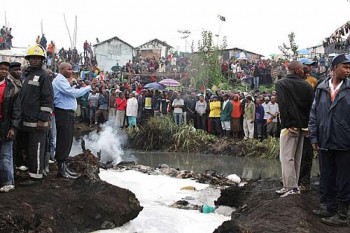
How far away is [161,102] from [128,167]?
8069 mm

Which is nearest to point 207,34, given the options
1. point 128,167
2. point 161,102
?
point 161,102

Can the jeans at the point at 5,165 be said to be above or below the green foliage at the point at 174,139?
above

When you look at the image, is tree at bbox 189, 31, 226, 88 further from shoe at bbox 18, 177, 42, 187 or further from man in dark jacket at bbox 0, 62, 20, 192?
man in dark jacket at bbox 0, 62, 20, 192

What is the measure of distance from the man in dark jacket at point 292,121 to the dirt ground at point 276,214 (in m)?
0.31

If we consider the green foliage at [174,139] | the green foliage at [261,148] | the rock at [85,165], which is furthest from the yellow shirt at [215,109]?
the rock at [85,165]

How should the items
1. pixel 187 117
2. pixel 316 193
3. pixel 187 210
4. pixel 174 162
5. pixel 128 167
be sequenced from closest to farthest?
pixel 316 193, pixel 187 210, pixel 128 167, pixel 174 162, pixel 187 117

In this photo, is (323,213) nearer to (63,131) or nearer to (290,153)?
(290,153)

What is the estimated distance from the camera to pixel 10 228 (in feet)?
15.1

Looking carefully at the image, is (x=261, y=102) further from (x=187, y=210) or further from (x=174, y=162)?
(x=187, y=210)

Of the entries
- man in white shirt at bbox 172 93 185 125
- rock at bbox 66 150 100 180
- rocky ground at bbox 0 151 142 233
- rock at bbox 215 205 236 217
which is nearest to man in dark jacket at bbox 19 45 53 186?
rocky ground at bbox 0 151 142 233

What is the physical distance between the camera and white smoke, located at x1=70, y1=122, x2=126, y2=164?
14320mm

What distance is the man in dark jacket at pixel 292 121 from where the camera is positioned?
5.80 metres

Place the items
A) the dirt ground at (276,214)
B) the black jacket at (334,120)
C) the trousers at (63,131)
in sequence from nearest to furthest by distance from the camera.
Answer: the dirt ground at (276,214)
the black jacket at (334,120)
the trousers at (63,131)

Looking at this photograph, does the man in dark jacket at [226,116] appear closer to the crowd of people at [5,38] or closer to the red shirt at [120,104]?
the red shirt at [120,104]
